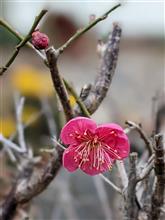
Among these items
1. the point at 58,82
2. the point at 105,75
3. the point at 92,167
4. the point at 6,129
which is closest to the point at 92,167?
the point at 92,167

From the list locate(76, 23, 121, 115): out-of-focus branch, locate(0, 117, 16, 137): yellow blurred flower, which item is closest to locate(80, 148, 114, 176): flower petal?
locate(76, 23, 121, 115): out-of-focus branch

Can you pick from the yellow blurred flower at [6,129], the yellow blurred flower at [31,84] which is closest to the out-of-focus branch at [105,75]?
the yellow blurred flower at [6,129]

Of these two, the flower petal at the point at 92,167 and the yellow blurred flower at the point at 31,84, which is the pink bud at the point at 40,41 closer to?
the flower petal at the point at 92,167

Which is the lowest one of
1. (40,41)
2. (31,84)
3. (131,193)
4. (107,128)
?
(131,193)

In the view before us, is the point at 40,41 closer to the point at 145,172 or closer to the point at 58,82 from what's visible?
the point at 58,82

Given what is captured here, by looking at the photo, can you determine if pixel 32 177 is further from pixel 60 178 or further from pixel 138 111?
pixel 138 111

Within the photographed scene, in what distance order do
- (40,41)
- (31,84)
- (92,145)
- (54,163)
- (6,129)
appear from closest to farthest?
(40,41) → (92,145) → (54,163) → (6,129) → (31,84)

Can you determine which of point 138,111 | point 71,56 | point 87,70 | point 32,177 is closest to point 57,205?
point 32,177
